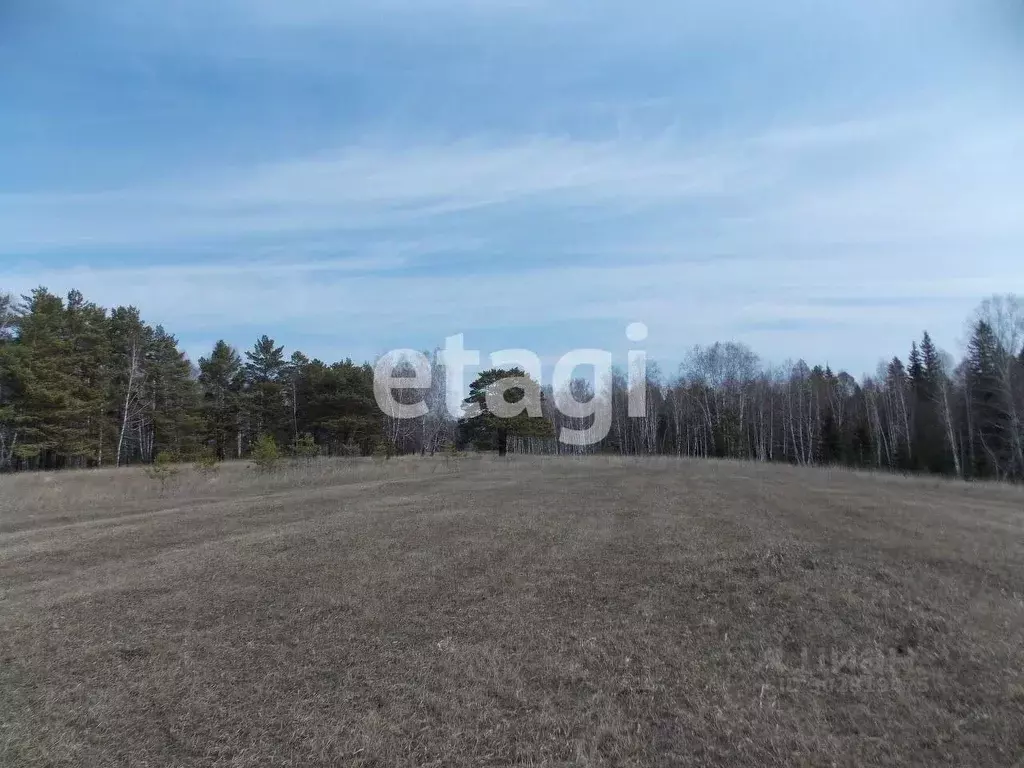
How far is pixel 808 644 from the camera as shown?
6.22 meters

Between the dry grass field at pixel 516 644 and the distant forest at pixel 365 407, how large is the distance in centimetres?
2655

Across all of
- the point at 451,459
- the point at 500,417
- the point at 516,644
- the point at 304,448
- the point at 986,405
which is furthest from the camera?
the point at 500,417

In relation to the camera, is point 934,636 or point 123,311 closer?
point 934,636

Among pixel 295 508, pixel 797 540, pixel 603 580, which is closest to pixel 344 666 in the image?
pixel 603 580

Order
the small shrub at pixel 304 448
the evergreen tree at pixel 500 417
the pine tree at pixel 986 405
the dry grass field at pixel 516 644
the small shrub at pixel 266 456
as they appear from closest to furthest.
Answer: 1. the dry grass field at pixel 516 644
2. the small shrub at pixel 266 456
3. the small shrub at pixel 304 448
4. the pine tree at pixel 986 405
5. the evergreen tree at pixel 500 417

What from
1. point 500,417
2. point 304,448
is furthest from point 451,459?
point 500,417

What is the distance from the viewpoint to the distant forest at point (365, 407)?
36.8 m

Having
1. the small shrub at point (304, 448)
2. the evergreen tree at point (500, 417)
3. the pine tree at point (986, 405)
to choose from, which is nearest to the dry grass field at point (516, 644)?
the small shrub at point (304, 448)

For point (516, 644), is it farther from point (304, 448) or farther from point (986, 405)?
point (986, 405)

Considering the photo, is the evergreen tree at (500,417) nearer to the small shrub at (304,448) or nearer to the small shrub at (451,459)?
the small shrub at (451,459)

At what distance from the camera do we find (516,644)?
251 inches

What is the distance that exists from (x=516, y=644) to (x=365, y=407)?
46.3m

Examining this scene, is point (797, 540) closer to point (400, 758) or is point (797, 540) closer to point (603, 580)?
point (603, 580)

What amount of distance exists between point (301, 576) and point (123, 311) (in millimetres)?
47386
